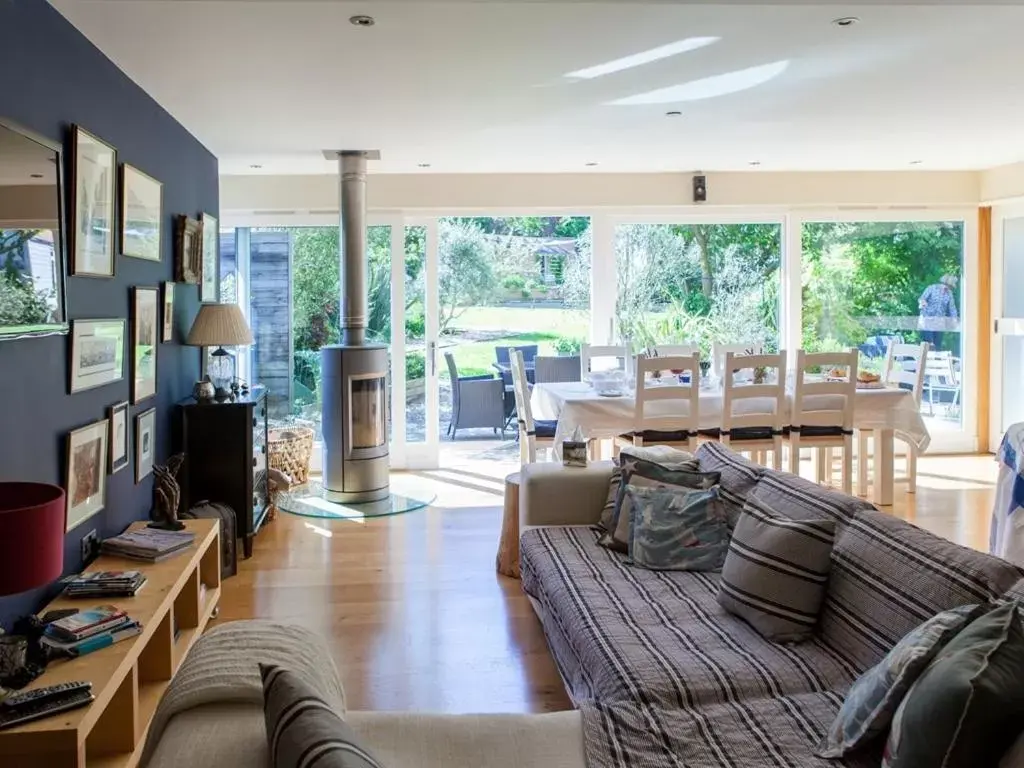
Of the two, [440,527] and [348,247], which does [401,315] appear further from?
[440,527]

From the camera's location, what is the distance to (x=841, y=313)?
723 cm

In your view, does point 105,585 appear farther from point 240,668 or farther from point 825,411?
point 825,411

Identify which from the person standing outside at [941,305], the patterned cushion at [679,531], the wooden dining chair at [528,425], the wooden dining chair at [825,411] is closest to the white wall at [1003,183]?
the person standing outside at [941,305]

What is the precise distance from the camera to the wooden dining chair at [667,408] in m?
4.97

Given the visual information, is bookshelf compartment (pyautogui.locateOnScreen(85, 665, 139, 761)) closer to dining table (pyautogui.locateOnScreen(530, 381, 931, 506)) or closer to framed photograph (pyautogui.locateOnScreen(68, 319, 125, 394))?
framed photograph (pyautogui.locateOnScreen(68, 319, 125, 394))

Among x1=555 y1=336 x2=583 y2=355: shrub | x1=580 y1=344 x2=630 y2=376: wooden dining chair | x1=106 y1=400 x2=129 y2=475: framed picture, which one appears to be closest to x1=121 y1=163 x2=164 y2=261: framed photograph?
x1=106 y1=400 x2=129 y2=475: framed picture

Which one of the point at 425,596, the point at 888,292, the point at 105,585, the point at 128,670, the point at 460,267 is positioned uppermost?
the point at 460,267

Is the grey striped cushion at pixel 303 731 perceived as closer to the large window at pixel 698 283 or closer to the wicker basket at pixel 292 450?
the wicker basket at pixel 292 450

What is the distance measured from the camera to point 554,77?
3.88 m

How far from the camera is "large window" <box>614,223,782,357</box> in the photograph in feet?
23.3

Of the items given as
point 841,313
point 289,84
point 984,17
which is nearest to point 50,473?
point 289,84

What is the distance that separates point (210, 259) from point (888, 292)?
5347mm

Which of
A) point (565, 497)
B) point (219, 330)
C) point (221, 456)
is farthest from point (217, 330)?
point (565, 497)

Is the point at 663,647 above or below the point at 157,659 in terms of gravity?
above
